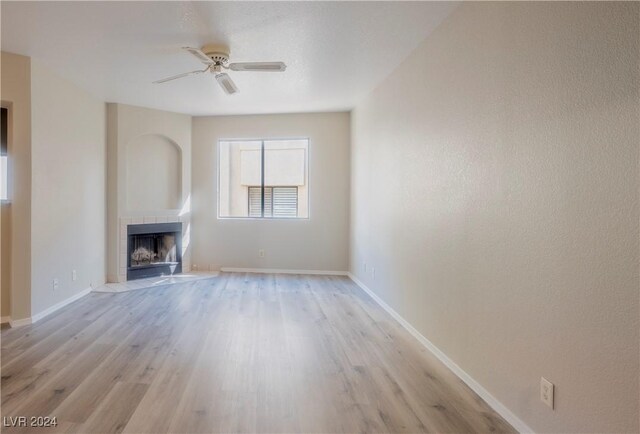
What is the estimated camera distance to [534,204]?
156cm

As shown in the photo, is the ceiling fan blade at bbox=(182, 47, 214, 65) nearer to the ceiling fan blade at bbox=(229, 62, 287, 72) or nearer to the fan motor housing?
the fan motor housing

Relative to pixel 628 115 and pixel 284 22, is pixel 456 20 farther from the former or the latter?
pixel 628 115

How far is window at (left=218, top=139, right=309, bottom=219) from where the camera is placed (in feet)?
18.2

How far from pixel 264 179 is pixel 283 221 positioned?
95cm

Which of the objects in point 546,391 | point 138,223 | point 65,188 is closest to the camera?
point 546,391

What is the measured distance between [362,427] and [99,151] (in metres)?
4.78

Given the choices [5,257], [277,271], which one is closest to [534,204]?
[277,271]

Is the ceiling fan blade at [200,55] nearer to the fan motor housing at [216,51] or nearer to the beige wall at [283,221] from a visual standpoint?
the fan motor housing at [216,51]

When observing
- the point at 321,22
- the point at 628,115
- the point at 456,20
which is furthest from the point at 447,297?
the point at 321,22

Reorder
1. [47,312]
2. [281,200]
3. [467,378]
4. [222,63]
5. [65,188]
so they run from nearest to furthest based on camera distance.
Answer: [467,378], [222,63], [47,312], [65,188], [281,200]

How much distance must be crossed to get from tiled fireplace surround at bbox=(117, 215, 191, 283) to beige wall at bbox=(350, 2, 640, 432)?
4.03 meters

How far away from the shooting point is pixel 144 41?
Answer: 271 centimetres

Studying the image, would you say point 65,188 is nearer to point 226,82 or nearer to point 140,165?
point 140,165

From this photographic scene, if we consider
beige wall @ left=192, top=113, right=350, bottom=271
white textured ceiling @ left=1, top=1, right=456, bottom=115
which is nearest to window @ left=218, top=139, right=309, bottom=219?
beige wall @ left=192, top=113, right=350, bottom=271
